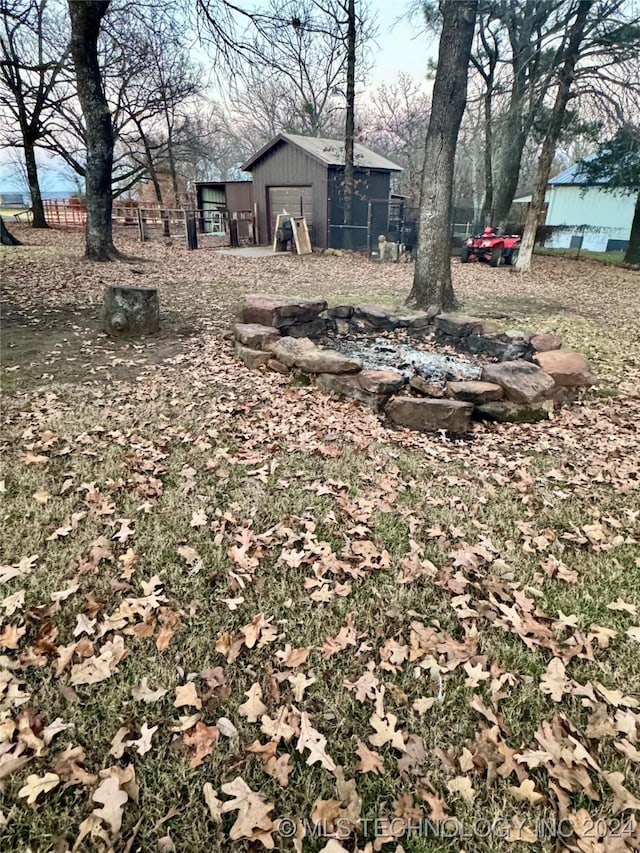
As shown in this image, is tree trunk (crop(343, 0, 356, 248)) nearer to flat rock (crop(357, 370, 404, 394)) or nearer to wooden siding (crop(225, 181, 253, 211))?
wooden siding (crop(225, 181, 253, 211))

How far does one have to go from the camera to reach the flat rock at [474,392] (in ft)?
14.6

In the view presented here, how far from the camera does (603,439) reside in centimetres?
414

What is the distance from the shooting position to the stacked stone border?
4.41 m

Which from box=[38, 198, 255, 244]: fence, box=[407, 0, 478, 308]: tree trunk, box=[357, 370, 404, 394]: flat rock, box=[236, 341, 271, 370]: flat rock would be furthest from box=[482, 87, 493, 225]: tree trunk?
box=[357, 370, 404, 394]: flat rock

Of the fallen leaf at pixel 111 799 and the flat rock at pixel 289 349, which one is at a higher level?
the flat rock at pixel 289 349

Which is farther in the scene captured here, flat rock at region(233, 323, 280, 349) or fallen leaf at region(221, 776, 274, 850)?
flat rock at region(233, 323, 280, 349)

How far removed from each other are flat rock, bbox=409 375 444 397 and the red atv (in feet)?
41.8

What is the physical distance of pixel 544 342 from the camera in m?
5.88

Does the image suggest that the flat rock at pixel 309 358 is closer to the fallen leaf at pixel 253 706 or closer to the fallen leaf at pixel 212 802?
the fallen leaf at pixel 253 706

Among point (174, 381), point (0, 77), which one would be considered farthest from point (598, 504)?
point (0, 77)

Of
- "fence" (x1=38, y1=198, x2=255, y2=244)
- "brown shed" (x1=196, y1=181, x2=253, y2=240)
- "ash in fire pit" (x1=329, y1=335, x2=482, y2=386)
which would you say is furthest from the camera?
"brown shed" (x1=196, y1=181, x2=253, y2=240)

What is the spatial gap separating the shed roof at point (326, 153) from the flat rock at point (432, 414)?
53.2ft

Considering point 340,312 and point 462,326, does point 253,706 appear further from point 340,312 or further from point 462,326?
point 340,312

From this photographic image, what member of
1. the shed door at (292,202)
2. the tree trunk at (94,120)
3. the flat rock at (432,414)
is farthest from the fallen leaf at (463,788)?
the shed door at (292,202)
